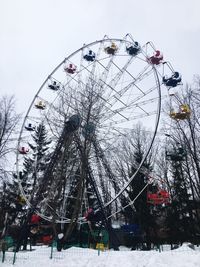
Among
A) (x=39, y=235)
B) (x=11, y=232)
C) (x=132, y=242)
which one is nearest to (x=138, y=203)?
(x=132, y=242)

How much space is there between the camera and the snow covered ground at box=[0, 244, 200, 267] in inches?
390

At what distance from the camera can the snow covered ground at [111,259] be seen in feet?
32.5

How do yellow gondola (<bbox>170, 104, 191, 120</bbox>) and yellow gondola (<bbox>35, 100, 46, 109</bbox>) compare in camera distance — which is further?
yellow gondola (<bbox>35, 100, 46, 109</bbox>)

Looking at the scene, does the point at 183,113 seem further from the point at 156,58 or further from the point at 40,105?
the point at 40,105

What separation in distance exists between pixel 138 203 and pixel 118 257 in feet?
56.4

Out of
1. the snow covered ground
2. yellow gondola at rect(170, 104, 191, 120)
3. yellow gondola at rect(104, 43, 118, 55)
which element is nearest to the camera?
the snow covered ground

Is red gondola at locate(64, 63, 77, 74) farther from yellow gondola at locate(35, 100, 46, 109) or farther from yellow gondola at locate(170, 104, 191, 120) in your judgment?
yellow gondola at locate(170, 104, 191, 120)

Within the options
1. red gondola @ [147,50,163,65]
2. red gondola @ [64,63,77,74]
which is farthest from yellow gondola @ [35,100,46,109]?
red gondola @ [147,50,163,65]

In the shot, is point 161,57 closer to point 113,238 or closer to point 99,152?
point 99,152

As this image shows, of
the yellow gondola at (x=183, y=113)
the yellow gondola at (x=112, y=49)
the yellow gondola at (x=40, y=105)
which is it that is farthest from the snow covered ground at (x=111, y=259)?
the yellow gondola at (x=112, y=49)

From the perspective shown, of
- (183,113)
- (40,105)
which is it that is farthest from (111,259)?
(40,105)

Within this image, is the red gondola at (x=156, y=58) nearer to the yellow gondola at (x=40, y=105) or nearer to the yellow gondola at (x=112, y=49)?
the yellow gondola at (x=112, y=49)

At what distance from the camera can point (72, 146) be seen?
53.6 ft

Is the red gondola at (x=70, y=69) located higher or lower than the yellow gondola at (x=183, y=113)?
higher
